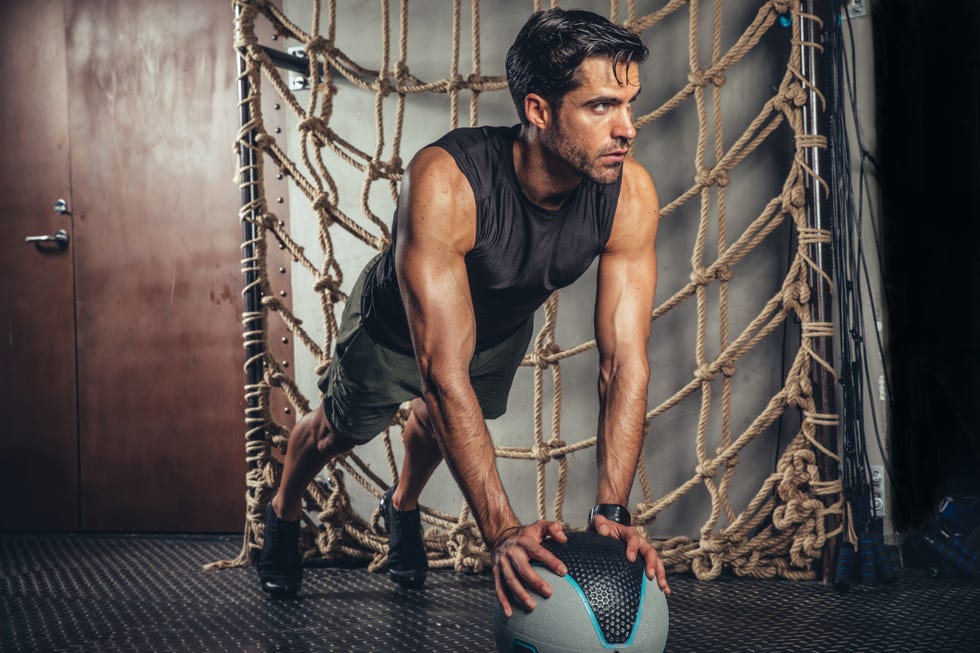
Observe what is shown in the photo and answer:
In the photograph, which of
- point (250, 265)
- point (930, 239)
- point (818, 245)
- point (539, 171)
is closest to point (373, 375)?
point (539, 171)

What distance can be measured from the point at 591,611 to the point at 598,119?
0.77 meters

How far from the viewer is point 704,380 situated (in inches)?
86.7

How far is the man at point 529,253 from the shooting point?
4.70ft

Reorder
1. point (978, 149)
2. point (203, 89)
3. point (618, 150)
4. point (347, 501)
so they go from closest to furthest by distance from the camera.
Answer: point (618, 150), point (978, 149), point (347, 501), point (203, 89)

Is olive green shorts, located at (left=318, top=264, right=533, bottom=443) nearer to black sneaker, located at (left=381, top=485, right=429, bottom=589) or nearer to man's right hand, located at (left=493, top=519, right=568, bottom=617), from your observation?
black sneaker, located at (left=381, top=485, right=429, bottom=589)

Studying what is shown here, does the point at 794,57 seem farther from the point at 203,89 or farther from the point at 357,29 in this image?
the point at 203,89

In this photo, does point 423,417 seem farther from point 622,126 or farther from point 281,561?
point 622,126

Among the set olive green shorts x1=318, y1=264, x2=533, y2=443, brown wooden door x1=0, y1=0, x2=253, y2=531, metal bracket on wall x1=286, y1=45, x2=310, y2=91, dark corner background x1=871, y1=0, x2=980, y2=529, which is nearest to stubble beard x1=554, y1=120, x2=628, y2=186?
olive green shorts x1=318, y1=264, x2=533, y2=443

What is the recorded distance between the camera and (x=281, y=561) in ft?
6.89

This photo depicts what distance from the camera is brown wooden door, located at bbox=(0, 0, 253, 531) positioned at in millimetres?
2791

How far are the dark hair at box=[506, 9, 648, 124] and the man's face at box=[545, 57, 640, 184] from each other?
14 mm

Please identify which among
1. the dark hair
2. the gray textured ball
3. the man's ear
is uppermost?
the dark hair

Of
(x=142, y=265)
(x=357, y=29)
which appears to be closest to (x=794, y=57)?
(x=357, y=29)

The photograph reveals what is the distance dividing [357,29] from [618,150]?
1.34 metres
